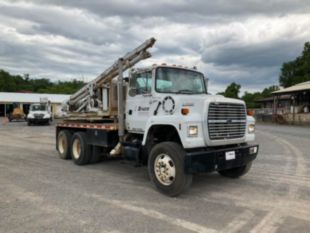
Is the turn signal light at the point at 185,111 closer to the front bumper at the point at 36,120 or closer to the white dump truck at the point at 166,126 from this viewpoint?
the white dump truck at the point at 166,126

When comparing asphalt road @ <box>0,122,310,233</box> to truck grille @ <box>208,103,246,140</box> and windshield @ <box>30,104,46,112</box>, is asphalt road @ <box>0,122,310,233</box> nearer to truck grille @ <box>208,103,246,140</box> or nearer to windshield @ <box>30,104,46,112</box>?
truck grille @ <box>208,103,246,140</box>

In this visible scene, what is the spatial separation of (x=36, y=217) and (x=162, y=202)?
212 centimetres

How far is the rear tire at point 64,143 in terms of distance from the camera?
9.51 metres

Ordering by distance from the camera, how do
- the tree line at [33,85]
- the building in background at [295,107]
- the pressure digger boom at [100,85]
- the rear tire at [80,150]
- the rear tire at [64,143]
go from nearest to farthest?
the pressure digger boom at [100,85]
the rear tire at [80,150]
the rear tire at [64,143]
the building in background at [295,107]
the tree line at [33,85]

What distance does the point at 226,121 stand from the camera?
5.68 m

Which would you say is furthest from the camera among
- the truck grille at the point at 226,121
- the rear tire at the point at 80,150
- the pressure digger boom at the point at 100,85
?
the rear tire at the point at 80,150

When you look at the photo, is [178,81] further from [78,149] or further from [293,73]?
[293,73]

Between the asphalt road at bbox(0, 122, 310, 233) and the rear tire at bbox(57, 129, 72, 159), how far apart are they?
4.52ft

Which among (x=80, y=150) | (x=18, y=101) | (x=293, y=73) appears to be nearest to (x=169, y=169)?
(x=80, y=150)

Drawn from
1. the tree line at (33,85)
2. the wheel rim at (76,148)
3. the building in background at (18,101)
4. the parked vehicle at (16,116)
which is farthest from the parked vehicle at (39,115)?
the tree line at (33,85)

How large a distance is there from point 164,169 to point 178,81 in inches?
84.4

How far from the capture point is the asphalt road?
13.8 feet

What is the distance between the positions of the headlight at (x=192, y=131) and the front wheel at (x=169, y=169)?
0.37 meters

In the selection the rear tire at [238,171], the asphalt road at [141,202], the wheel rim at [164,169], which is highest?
the wheel rim at [164,169]
